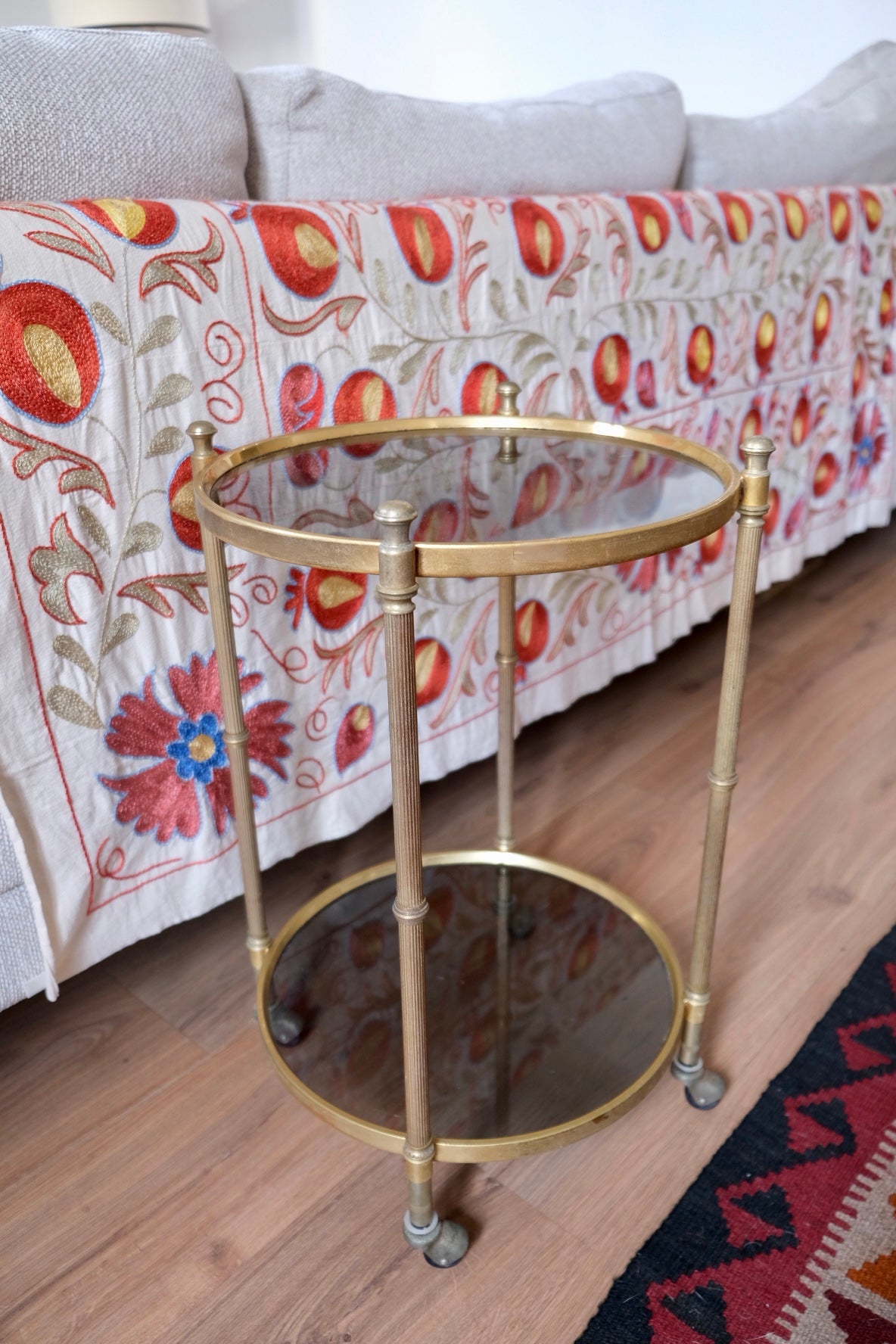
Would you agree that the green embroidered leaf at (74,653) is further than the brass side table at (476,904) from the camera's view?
Yes

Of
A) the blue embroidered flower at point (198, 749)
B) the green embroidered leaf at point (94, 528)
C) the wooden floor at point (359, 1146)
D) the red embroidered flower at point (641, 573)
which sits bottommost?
the wooden floor at point (359, 1146)

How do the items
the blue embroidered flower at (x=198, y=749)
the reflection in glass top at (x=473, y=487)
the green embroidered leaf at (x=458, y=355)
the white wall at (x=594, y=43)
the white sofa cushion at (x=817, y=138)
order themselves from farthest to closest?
the white wall at (x=594, y=43) < the white sofa cushion at (x=817, y=138) < the green embroidered leaf at (x=458, y=355) < the blue embroidered flower at (x=198, y=749) < the reflection in glass top at (x=473, y=487)

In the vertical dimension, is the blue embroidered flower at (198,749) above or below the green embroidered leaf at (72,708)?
below

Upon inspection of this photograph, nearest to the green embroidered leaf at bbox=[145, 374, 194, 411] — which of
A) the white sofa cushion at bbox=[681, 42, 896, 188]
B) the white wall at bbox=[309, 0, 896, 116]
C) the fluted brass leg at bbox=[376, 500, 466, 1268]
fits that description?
the fluted brass leg at bbox=[376, 500, 466, 1268]

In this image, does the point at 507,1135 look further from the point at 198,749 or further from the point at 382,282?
the point at 382,282

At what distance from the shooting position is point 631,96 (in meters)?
1.32

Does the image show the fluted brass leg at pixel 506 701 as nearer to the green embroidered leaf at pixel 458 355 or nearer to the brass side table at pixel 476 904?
the brass side table at pixel 476 904

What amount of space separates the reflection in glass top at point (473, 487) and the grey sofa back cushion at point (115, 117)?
0.26 metres

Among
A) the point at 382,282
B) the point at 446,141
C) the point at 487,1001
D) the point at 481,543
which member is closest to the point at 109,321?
the point at 382,282

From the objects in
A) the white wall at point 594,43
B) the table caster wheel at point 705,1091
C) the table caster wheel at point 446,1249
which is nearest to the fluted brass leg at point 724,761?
the table caster wheel at point 705,1091

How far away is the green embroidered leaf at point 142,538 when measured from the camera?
0.75 meters

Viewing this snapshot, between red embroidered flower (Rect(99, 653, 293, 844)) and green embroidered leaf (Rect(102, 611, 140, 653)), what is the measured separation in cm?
4

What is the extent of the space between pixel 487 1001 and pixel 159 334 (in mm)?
580

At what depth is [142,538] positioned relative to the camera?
76 centimetres
